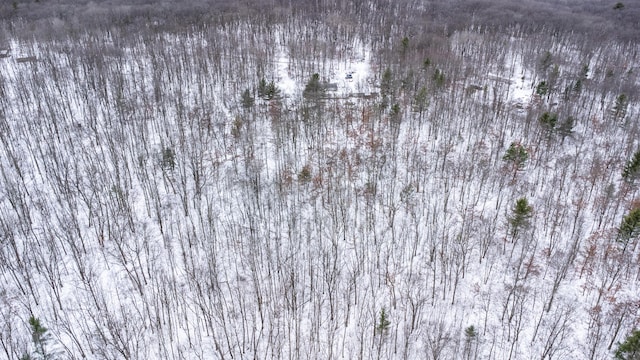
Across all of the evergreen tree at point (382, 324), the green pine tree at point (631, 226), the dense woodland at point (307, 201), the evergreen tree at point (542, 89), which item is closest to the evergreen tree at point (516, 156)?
the dense woodland at point (307, 201)

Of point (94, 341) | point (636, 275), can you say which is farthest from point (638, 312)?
point (94, 341)

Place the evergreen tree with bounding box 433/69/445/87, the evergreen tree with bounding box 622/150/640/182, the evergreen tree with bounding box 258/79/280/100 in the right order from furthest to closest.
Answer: the evergreen tree with bounding box 433/69/445/87, the evergreen tree with bounding box 258/79/280/100, the evergreen tree with bounding box 622/150/640/182

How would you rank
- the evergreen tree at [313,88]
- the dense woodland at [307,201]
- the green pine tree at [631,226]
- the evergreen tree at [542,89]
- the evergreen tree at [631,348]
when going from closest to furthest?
the evergreen tree at [631,348] → the dense woodland at [307,201] → the green pine tree at [631,226] → the evergreen tree at [313,88] → the evergreen tree at [542,89]

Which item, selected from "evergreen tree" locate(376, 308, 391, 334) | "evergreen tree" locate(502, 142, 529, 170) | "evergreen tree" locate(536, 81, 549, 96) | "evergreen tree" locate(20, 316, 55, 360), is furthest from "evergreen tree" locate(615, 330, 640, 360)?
"evergreen tree" locate(536, 81, 549, 96)

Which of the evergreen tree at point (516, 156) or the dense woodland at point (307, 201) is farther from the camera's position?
the evergreen tree at point (516, 156)

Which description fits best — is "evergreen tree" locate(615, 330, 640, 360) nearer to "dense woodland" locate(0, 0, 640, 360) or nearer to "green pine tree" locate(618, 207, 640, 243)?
"dense woodland" locate(0, 0, 640, 360)

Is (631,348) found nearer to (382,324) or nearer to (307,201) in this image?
(382,324)


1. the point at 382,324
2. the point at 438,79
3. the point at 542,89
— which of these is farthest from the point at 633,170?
the point at 382,324

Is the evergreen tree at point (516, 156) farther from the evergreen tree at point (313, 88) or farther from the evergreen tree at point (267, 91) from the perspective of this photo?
the evergreen tree at point (267, 91)
